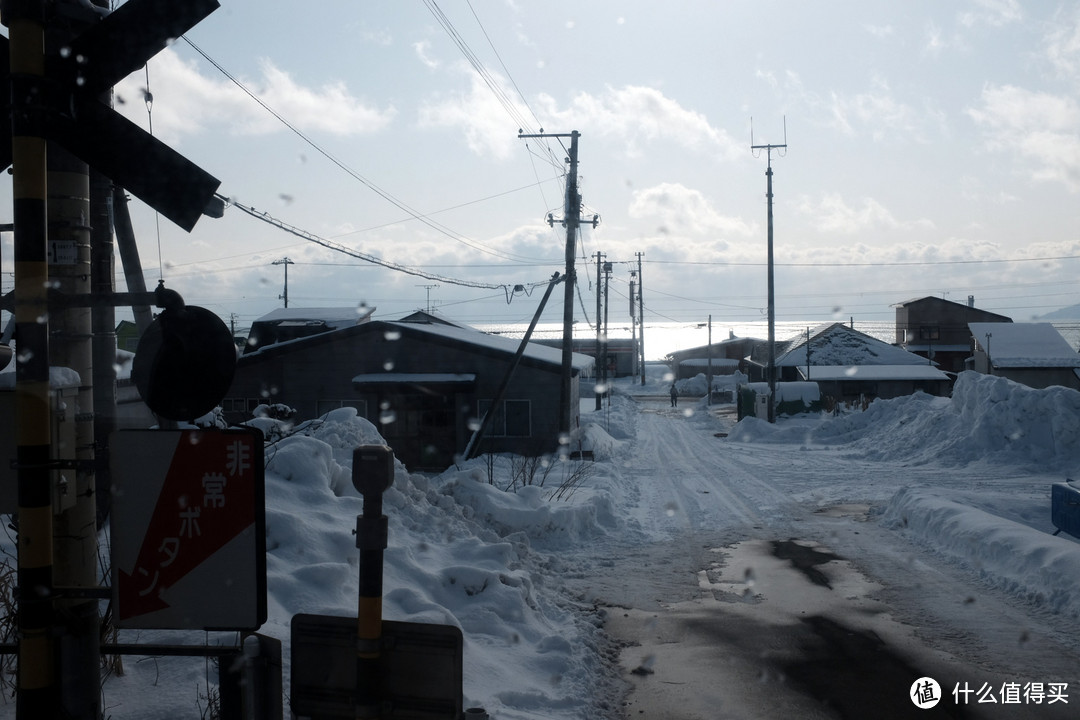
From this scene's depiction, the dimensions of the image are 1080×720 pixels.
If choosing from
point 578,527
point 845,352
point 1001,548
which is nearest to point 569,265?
point 578,527

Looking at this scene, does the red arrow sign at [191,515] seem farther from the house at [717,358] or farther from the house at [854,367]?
the house at [717,358]

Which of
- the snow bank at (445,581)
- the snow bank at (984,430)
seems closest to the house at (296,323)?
the snow bank at (984,430)

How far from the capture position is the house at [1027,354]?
156 feet

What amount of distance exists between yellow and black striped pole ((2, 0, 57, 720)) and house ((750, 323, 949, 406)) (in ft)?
147

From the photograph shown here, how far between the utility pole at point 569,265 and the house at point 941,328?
52900 millimetres

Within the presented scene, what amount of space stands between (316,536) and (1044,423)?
23099 millimetres

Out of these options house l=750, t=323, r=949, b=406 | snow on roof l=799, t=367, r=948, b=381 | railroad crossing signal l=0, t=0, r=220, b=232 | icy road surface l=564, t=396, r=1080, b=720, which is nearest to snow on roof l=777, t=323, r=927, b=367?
house l=750, t=323, r=949, b=406

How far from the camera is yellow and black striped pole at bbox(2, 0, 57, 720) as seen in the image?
3111 mm

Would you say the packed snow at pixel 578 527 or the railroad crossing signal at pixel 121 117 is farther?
the packed snow at pixel 578 527

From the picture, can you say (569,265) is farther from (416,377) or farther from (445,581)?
(445,581)

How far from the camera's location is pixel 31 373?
123 inches

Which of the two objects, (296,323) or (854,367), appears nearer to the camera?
(296,323)

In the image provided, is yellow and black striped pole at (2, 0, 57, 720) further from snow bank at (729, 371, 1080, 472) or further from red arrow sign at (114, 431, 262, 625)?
snow bank at (729, 371, 1080, 472)

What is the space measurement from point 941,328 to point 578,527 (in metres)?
65.2
